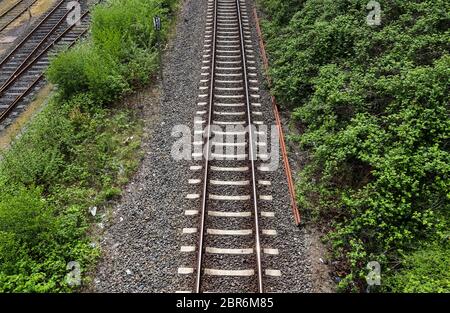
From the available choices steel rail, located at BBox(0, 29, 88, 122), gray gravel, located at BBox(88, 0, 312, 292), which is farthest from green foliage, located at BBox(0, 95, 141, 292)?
steel rail, located at BBox(0, 29, 88, 122)

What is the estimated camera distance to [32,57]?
16.4 meters

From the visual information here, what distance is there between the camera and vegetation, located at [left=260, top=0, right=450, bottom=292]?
6.82 meters

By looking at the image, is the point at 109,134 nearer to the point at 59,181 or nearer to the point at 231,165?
the point at 59,181

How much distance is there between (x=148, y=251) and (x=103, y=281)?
3.46 ft

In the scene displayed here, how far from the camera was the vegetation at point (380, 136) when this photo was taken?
6816 mm

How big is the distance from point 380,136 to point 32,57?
15991 millimetres

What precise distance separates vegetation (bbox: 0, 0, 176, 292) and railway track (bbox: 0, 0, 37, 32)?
9.04 meters

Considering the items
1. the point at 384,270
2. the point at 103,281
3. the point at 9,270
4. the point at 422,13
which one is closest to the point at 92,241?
the point at 103,281

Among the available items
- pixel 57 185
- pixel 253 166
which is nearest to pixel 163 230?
pixel 253 166

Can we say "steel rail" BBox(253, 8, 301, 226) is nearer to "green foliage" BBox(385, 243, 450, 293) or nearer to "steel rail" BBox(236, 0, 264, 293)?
"steel rail" BBox(236, 0, 264, 293)

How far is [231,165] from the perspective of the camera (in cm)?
945

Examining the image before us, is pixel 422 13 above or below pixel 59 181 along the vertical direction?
above

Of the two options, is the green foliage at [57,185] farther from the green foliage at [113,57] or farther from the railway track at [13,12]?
the railway track at [13,12]
